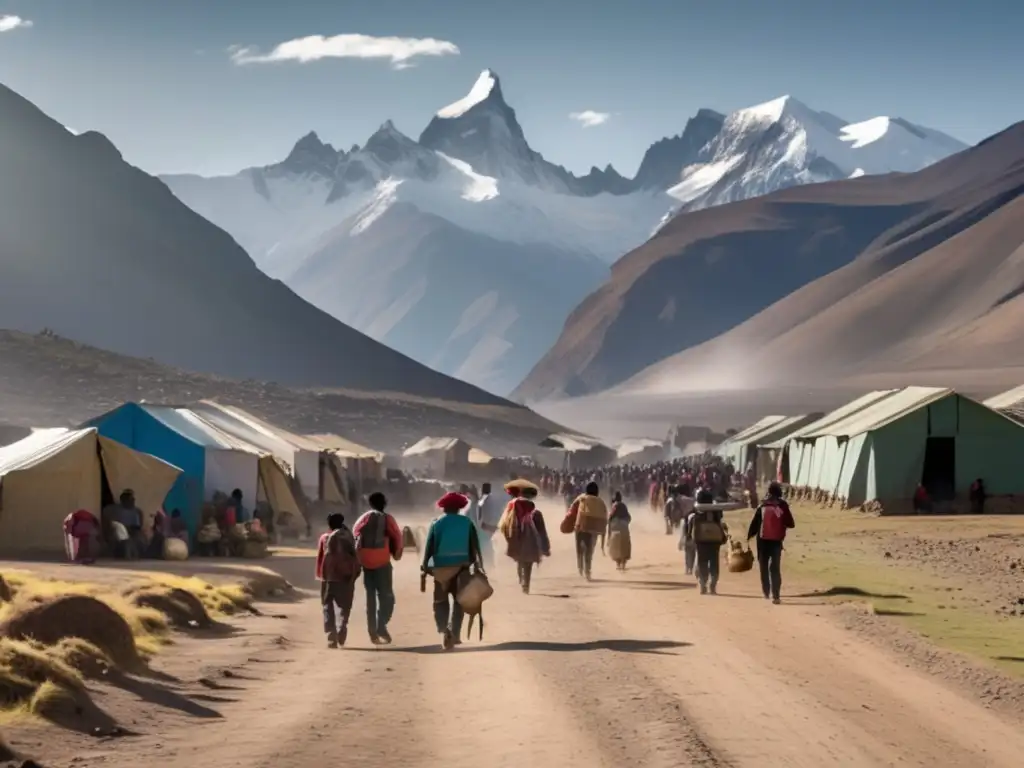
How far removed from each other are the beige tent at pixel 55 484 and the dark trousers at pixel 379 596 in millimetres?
13624

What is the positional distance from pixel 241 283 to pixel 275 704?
577 feet

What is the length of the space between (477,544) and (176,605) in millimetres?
3908

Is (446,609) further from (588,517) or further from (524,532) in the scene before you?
(588,517)

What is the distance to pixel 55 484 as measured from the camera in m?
29.9

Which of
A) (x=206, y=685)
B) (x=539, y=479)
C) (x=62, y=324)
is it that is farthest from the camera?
(x=62, y=324)

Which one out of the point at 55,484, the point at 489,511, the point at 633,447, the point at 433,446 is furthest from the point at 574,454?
the point at 489,511

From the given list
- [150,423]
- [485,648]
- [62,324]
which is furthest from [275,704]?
[62,324]

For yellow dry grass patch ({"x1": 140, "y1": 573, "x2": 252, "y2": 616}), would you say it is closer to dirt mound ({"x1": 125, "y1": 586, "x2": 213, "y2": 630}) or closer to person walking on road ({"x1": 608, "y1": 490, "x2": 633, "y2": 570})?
dirt mound ({"x1": 125, "y1": 586, "x2": 213, "y2": 630})

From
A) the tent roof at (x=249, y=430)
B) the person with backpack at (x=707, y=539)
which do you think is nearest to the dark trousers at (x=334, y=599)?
the person with backpack at (x=707, y=539)

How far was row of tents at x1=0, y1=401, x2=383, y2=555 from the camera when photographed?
29.9 metres

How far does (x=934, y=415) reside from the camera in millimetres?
48531

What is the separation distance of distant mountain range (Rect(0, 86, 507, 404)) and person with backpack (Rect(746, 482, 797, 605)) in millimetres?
134678

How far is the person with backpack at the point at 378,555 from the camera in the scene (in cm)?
1736

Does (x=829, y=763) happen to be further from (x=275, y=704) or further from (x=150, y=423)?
(x=150, y=423)
